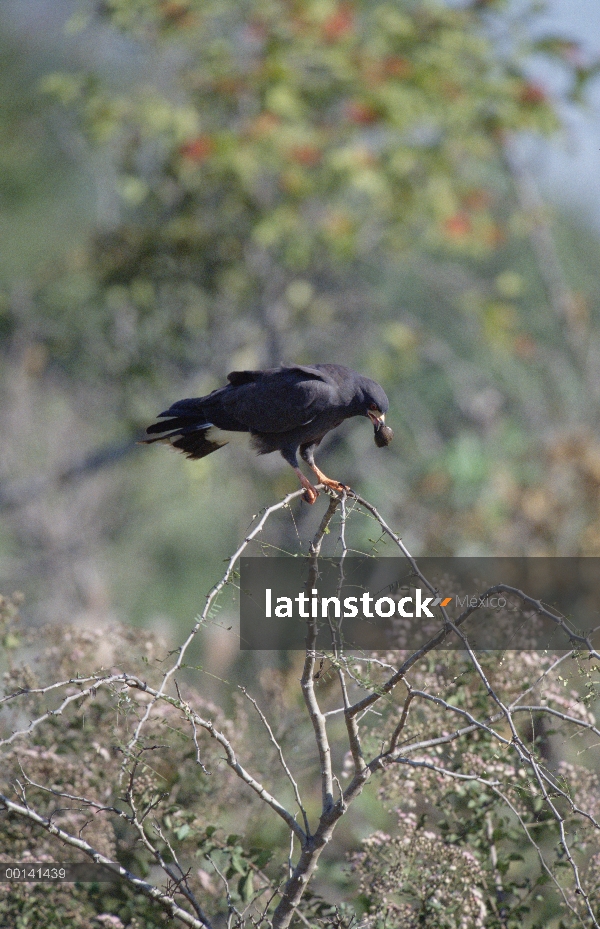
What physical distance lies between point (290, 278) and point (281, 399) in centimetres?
379

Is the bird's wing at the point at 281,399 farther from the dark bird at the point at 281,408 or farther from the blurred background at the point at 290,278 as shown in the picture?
the blurred background at the point at 290,278

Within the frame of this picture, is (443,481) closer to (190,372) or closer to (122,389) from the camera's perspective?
(190,372)

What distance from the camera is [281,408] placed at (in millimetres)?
3109

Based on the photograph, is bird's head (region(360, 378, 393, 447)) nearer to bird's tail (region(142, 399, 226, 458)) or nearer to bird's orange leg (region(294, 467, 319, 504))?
bird's orange leg (region(294, 467, 319, 504))

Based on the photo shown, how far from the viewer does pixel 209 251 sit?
21.2ft

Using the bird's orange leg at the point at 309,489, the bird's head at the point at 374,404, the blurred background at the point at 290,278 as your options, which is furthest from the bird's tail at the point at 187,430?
the blurred background at the point at 290,278

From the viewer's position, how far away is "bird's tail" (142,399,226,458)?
316 centimetres

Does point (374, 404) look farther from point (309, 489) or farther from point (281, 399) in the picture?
point (309, 489)

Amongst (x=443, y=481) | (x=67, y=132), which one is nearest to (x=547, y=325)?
(x=443, y=481)

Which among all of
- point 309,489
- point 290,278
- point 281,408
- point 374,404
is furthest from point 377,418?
point 290,278

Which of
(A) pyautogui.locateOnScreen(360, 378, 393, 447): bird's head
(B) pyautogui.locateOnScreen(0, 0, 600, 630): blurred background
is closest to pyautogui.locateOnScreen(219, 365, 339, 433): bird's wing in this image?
(A) pyautogui.locateOnScreen(360, 378, 393, 447): bird's head

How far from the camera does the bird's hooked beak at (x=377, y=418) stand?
3117mm

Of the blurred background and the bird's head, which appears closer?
the bird's head

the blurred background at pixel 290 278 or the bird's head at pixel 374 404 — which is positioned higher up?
the blurred background at pixel 290 278
